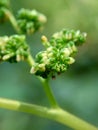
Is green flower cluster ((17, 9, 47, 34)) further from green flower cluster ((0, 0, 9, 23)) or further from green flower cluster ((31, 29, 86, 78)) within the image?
green flower cluster ((31, 29, 86, 78))

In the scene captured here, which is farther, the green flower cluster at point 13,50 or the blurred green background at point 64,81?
the blurred green background at point 64,81

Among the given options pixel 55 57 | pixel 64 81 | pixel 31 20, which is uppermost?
pixel 64 81

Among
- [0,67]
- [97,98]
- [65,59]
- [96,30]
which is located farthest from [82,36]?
[0,67]

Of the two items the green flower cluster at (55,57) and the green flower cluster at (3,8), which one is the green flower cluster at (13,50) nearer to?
the green flower cluster at (55,57)

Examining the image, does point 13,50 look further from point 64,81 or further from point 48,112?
point 64,81

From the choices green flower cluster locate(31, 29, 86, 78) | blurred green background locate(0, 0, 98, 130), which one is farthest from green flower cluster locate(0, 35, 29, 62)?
blurred green background locate(0, 0, 98, 130)

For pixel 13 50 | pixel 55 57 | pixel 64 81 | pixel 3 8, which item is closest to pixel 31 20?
pixel 3 8

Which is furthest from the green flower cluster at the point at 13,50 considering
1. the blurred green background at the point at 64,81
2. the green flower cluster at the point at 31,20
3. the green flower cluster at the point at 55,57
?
the blurred green background at the point at 64,81
